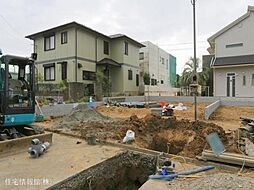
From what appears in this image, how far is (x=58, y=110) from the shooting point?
12.2m

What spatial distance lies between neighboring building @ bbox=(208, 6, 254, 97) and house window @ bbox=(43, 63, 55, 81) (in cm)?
1346

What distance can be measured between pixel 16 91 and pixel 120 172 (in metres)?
3.46

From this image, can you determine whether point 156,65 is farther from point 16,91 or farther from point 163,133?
point 16,91

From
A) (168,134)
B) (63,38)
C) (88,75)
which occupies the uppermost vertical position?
(63,38)

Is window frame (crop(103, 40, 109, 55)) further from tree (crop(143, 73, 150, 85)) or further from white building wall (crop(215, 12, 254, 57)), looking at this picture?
white building wall (crop(215, 12, 254, 57))

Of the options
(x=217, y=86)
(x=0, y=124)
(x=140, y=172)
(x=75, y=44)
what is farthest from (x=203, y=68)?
(x=0, y=124)

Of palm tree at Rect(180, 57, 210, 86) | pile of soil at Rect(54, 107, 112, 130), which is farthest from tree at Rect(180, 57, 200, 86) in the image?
pile of soil at Rect(54, 107, 112, 130)

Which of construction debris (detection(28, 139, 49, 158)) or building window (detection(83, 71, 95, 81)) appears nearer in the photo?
construction debris (detection(28, 139, 49, 158))

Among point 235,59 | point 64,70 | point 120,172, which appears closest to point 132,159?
point 120,172

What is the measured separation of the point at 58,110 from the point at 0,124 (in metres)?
7.00

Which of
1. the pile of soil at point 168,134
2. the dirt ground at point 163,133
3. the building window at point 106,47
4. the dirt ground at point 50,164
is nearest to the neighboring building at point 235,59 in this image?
the dirt ground at point 163,133

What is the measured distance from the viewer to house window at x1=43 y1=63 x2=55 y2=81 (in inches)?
752

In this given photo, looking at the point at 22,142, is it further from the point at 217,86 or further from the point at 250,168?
the point at 217,86

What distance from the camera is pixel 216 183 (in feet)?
10.6
